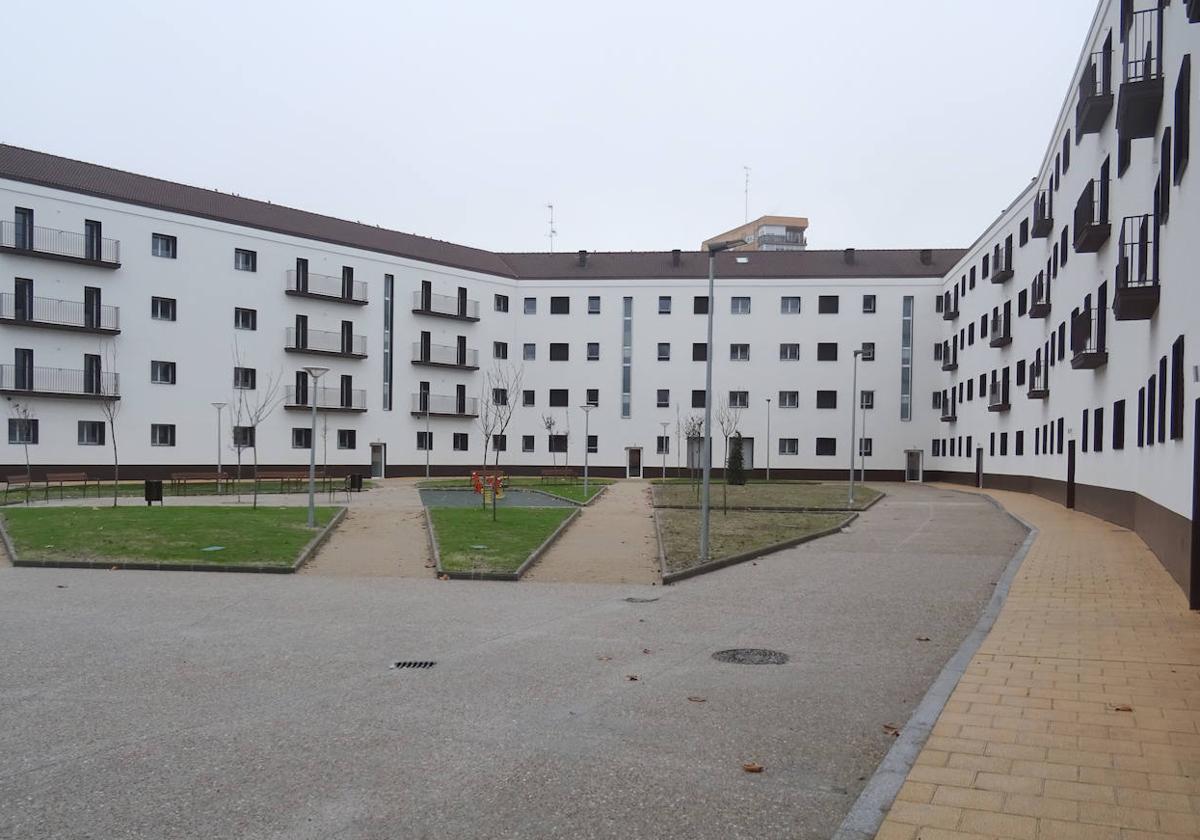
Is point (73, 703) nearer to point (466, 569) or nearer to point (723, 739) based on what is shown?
point (723, 739)

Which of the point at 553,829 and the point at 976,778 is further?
the point at 976,778

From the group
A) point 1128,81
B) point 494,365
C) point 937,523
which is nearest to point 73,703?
point 1128,81

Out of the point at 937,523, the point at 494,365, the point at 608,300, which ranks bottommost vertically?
the point at 937,523

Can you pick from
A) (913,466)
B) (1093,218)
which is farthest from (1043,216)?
(913,466)

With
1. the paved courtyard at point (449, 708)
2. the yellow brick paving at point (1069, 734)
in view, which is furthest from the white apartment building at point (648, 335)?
the paved courtyard at point (449, 708)

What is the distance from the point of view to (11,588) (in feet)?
47.8

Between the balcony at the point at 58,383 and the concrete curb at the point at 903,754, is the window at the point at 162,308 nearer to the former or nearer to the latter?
the balcony at the point at 58,383

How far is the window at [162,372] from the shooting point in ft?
156

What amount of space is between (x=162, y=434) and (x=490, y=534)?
107 feet

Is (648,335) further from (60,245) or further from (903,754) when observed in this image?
(903,754)

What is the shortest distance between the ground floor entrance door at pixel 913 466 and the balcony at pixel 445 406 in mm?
26805

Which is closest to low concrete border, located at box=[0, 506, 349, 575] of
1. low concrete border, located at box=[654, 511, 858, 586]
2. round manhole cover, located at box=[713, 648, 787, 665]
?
low concrete border, located at box=[654, 511, 858, 586]

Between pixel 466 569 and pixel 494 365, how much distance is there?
4720cm

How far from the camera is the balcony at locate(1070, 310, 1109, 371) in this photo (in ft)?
87.0
